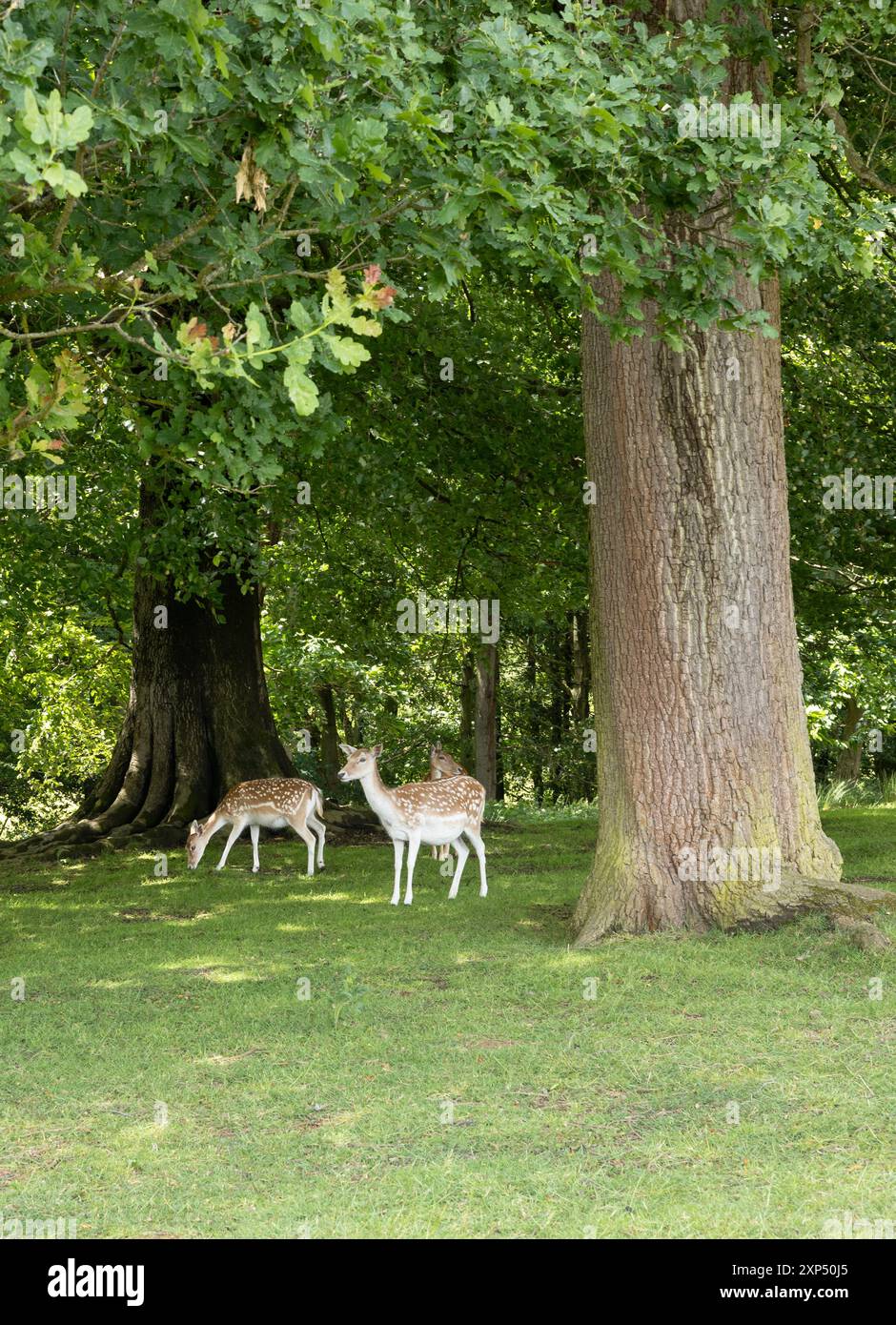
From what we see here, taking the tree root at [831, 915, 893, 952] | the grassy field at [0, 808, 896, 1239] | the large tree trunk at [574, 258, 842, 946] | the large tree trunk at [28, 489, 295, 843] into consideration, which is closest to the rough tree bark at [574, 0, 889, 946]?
the large tree trunk at [574, 258, 842, 946]

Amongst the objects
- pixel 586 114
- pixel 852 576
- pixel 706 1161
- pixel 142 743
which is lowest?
pixel 706 1161

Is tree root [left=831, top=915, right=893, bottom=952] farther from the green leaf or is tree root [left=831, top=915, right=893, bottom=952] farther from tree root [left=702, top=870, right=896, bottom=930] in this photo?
the green leaf

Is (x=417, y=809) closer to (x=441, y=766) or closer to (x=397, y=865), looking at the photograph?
(x=397, y=865)

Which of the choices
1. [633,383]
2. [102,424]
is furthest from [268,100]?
[102,424]

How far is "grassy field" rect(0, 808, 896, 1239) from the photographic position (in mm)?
5098

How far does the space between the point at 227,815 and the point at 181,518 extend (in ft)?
10.5

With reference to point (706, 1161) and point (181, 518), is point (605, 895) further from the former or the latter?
point (181, 518)

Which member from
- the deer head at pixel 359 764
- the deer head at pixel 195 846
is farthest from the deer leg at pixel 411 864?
the deer head at pixel 195 846

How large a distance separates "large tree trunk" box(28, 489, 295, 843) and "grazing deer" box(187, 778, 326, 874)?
8.58 ft

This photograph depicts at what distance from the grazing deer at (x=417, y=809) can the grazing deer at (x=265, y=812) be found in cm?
209

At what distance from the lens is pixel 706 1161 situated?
18.0 ft

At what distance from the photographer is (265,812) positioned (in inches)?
572

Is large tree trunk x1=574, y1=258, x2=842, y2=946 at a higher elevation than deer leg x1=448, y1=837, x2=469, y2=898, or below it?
higher

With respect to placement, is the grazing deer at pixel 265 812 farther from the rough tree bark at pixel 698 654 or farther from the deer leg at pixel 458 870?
the rough tree bark at pixel 698 654
